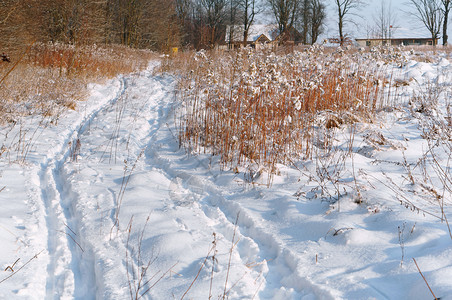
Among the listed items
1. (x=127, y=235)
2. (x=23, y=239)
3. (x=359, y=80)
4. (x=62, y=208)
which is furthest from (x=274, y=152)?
(x=359, y=80)

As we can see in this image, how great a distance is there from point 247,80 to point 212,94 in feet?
3.49

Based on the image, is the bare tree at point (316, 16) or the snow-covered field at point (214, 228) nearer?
the snow-covered field at point (214, 228)

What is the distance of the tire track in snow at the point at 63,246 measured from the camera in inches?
80.8

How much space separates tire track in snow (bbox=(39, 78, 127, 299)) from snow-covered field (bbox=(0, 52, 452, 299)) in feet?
0.03

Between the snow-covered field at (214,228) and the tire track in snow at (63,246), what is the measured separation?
0.01 meters

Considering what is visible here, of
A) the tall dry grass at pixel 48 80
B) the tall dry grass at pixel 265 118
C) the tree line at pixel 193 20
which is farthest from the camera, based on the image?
the tree line at pixel 193 20

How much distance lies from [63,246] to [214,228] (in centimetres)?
110

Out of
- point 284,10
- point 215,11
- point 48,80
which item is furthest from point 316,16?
point 48,80

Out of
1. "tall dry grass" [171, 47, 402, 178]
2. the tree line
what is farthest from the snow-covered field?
the tree line

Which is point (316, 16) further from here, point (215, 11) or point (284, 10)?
point (215, 11)

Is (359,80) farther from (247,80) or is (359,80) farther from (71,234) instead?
(71,234)

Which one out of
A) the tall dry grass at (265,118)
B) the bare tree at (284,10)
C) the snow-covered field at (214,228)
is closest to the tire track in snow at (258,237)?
the snow-covered field at (214,228)

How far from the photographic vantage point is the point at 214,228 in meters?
2.85

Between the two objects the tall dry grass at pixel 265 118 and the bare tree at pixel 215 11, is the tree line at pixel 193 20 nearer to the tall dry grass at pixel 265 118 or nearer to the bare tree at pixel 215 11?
the bare tree at pixel 215 11
